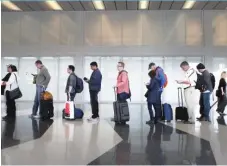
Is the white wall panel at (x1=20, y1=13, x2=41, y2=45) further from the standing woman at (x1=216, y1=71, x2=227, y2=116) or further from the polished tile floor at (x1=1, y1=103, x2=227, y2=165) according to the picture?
the polished tile floor at (x1=1, y1=103, x2=227, y2=165)

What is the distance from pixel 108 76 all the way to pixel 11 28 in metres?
7.27

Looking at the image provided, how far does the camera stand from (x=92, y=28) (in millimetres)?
19453

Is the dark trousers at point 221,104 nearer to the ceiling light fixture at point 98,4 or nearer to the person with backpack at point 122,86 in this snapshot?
the person with backpack at point 122,86

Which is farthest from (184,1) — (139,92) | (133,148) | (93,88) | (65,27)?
(133,148)

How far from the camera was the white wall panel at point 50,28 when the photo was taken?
63.6 ft

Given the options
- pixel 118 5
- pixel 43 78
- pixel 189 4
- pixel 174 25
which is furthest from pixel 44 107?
pixel 174 25

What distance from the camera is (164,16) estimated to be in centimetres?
1927

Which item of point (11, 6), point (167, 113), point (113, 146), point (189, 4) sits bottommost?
point (113, 146)

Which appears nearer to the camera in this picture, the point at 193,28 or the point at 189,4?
the point at 189,4

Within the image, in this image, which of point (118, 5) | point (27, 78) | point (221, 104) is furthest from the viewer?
point (27, 78)

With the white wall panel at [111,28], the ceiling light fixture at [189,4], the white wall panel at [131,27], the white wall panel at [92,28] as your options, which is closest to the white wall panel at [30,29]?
the white wall panel at [92,28]

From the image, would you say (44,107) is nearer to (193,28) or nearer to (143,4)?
(143,4)

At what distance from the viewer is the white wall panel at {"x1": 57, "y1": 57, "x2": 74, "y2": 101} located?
19516mm

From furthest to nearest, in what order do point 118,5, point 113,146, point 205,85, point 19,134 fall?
point 118,5, point 205,85, point 19,134, point 113,146
